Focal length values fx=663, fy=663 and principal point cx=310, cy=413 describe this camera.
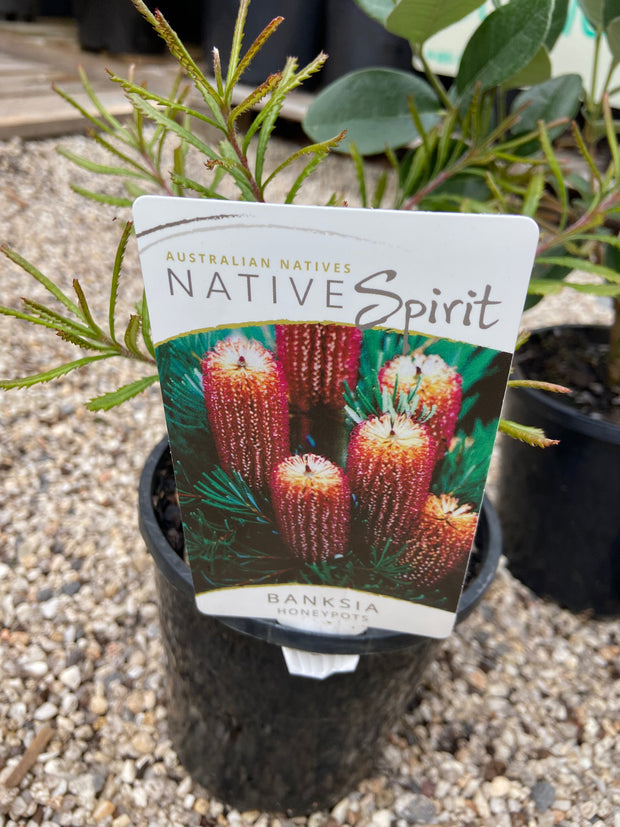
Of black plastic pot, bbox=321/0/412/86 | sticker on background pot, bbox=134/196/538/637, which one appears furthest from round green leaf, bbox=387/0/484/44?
black plastic pot, bbox=321/0/412/86

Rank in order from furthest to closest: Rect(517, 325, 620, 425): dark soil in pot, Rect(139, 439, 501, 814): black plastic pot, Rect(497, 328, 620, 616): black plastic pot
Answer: Rect(517, 325, 620, 425): dark soil in pot < Rect(497, 328, 620, 616): black plastic pot < Rect(139, 439, 501, 814): black plastic pot

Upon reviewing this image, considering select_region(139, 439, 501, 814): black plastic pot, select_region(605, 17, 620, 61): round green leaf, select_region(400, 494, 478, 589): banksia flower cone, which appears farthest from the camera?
select_region(605, 17, 620, 61): round green leaf

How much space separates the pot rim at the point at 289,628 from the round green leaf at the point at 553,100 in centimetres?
53

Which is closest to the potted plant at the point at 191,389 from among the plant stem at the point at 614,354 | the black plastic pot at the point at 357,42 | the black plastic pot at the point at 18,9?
the plant stem at the point at 614,354

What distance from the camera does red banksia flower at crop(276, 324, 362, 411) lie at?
0.45 m

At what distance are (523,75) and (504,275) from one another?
535 mm

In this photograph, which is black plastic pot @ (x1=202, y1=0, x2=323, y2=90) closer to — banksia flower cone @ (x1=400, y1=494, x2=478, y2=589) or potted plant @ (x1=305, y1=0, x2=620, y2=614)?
potted plant @ (x1=305, y1=0, x2=620, y2=614)

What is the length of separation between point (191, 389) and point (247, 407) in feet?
0.14

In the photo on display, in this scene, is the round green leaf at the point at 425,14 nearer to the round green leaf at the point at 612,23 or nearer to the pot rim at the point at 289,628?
the round green leaf at the point at 612,23

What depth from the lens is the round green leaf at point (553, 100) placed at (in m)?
0.85

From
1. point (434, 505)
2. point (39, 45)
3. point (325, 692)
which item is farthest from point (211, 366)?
point (39, 45)

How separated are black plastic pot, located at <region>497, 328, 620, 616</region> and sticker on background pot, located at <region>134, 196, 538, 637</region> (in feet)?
1.76

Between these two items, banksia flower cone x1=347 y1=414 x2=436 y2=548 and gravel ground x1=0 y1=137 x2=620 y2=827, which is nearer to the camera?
banksia flower cone x1=347 y1=414 x2=436 y2=548

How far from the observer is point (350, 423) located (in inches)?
19.2
